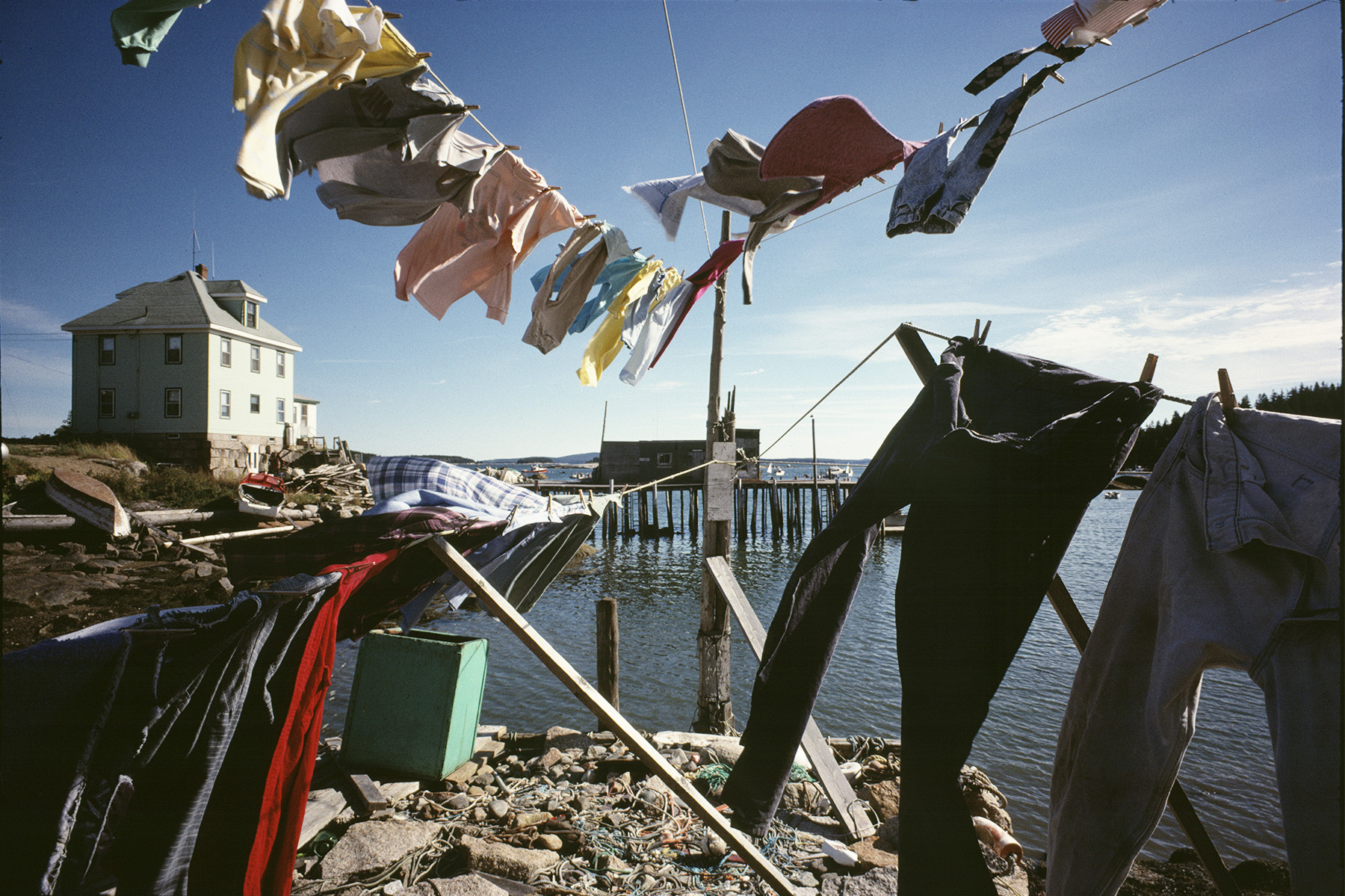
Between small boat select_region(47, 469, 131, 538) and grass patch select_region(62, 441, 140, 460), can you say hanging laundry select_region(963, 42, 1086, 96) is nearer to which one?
small boat select_region(47, 469, 131, 538)

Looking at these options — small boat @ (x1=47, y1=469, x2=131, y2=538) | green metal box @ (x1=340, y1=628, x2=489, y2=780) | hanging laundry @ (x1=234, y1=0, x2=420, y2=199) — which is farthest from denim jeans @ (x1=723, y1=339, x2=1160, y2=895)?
small boat @ (x1=47, y1=469, x2=131, y2=538)

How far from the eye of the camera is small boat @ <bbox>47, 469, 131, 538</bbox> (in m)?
16.1

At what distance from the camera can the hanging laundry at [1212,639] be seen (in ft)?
5.69

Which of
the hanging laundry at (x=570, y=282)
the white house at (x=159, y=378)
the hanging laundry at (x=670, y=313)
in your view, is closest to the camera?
the hanging laundry at (x=670, y=313)

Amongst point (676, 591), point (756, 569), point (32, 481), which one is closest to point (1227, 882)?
point (676, 591)

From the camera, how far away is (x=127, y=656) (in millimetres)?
2262

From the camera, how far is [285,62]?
8.64 feet

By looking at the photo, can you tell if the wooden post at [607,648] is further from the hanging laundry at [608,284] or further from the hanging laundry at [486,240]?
the hanging laundry at [486,240]

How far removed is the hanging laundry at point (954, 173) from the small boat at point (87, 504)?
19987 mm

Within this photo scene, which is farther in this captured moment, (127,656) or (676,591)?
(676,591)

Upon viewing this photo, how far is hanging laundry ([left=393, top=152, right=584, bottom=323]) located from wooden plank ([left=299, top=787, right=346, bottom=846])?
369cm

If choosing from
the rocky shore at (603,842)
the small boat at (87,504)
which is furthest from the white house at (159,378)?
the rocky shore at (603,842)

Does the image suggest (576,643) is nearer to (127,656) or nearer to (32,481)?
(127,656)

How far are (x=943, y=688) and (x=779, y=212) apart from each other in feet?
8.74
